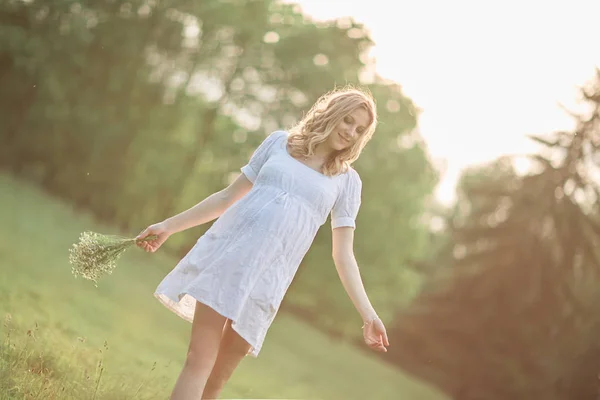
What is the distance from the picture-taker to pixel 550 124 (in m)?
18.3

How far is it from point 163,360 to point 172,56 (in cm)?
1269

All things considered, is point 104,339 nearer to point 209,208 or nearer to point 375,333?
point 209,208

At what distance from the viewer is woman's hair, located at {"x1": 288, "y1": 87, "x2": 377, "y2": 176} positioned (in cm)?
335

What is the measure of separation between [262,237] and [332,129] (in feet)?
1.88

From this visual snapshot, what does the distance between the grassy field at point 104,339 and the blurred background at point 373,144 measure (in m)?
0.19

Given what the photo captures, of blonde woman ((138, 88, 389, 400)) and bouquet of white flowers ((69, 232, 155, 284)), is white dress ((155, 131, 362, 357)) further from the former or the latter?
bouquet of white flowers ((69, 232, 155, 284))

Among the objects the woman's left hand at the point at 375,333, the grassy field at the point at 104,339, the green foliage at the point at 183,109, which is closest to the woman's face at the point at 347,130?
the woman's left hand at the point at 375,333

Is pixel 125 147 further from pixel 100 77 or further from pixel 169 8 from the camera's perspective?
pixel 169 8

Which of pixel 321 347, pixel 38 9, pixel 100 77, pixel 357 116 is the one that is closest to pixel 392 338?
pixel 321 347

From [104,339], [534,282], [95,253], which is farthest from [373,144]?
[95,253]

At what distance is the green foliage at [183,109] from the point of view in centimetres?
2011

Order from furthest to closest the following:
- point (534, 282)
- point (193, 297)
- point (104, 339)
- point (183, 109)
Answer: point (183, 109) → point (534, 282) → point (104, 339) → point (193, 297)

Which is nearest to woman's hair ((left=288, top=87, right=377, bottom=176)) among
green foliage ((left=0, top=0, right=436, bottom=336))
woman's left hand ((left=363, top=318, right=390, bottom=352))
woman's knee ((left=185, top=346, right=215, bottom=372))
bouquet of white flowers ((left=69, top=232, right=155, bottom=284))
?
woman's left hand ((left=363, top=318, right=390, bottom=352))

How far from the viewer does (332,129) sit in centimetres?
335
